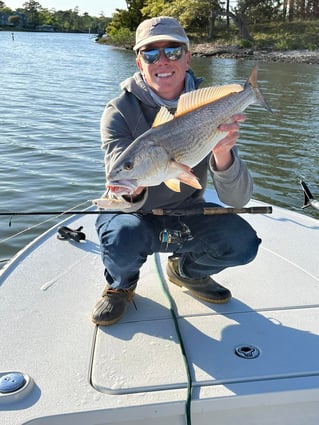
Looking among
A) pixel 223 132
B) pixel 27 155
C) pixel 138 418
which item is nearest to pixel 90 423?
pixel 138 418

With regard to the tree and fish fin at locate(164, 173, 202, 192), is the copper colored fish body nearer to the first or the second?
fish fin at locate(164, 173, 202, 192)

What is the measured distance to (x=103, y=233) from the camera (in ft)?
9.85

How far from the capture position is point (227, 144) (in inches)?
104

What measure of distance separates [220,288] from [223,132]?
114 cm

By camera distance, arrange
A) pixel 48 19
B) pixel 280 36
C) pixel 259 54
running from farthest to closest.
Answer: pixel 48 19, pixel 280 36, pixel 259 54

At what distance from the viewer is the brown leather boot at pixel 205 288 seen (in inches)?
124

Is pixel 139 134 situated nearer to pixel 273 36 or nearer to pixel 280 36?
pixel 280 36

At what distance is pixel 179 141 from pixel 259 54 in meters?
44.9

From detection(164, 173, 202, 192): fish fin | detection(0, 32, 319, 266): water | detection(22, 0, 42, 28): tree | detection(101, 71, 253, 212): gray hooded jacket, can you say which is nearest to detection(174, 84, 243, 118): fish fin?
detection(164, 173, 202, 192): fish fin

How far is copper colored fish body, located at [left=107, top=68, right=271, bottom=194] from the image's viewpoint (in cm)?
224

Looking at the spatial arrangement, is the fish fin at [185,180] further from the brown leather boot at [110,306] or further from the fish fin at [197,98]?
the brown leather boot at [110,306]

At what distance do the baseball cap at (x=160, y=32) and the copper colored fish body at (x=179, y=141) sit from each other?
546 millimetres

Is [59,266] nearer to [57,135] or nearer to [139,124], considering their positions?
[139,124]

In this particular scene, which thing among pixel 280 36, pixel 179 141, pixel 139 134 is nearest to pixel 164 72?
pixel 139 134
